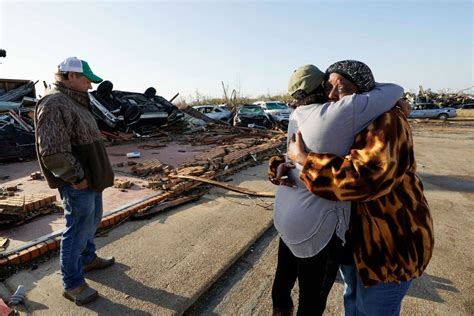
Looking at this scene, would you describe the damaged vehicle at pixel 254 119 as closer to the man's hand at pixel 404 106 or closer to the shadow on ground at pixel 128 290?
the shadow on ground at pixel 128 290

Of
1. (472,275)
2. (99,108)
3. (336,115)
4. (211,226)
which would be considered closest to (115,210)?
(211,226)

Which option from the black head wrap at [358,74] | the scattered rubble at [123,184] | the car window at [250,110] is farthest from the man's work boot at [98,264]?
the car window at [250,110]

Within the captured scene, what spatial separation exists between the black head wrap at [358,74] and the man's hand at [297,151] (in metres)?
0.38

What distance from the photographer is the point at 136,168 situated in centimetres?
711

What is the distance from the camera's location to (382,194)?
139 cm

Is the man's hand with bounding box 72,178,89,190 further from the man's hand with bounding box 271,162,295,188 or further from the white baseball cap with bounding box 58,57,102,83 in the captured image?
the man's hand with bounding box 271,162,295,188

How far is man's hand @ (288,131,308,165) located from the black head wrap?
382 millimetres

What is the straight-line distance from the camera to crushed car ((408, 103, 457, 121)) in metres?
27.2

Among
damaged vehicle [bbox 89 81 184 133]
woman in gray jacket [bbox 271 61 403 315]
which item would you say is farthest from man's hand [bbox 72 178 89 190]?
damaged vehicle [bbox 89 81 184 133]

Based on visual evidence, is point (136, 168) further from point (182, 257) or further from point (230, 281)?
point (230, 281)

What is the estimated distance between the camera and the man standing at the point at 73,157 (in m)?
2.34

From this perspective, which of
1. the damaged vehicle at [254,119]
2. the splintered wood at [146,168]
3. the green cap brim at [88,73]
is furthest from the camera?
the damaged vehicle at [254,119]

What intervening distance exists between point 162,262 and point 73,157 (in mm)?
1528

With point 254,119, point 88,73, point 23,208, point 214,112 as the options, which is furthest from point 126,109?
point 88,73
